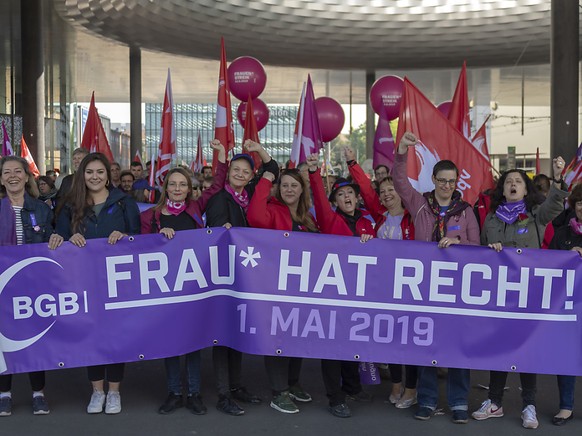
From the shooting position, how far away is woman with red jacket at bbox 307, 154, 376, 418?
17.1ft

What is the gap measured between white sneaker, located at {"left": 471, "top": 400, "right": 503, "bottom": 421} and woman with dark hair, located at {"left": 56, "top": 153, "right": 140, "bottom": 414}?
8.36ft

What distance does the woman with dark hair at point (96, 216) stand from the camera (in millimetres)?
5180

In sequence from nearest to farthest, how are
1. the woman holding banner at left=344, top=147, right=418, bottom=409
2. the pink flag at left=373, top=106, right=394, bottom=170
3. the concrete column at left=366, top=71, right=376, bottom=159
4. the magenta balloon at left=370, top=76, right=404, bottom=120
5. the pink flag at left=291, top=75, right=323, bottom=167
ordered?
the woman holding banner at left=344, top=147, right=418, bottom=409 < the pink flag at left=291, top=75, right=323, bottom=167 < the pink flag at left=373, top=106, right=394, bottom=170 < the magenta balloon at left=370, top=76, right=404, bottom=120 < the concrete column at left=366, top=71, right=376, bottom=159

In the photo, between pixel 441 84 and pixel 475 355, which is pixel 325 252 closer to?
pixel 475 355

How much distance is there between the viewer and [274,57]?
26562mm

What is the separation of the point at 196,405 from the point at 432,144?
10.3ft

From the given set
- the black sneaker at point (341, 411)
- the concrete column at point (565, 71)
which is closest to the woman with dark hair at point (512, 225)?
the black sneaker at point (341, 411)

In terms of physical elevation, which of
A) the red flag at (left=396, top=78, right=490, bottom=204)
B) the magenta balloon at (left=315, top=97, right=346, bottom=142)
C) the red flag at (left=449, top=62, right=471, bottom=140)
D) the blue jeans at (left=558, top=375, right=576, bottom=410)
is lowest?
the blue jeans at (left=558, top=375, right=576, bottom=410)

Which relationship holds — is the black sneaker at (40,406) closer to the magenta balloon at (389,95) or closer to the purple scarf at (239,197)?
the purple scarf at (239,197)

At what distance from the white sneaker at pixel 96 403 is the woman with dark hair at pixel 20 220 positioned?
31 centimetres

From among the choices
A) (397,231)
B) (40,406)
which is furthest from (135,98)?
(40,406)

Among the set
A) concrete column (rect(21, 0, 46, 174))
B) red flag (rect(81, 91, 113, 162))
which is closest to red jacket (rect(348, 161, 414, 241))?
red flag (rect(81, 91, 113, 162))

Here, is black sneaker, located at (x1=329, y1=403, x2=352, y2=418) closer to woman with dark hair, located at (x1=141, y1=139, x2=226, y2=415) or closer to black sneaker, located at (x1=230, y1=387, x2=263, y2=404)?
black sneaker, located at (x1=230, y1=387, x2=263, y2=404)

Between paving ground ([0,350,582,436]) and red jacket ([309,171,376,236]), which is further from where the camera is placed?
red jacket ([309,171,376,236])
